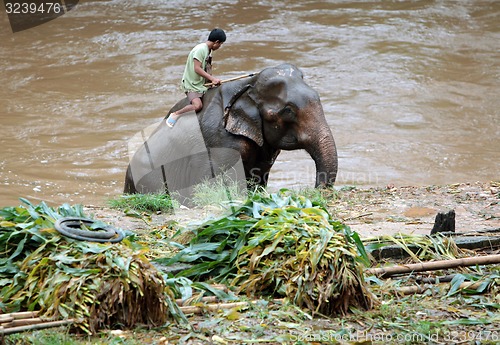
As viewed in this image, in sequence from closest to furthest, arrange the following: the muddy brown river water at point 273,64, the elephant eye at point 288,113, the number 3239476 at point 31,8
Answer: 1. the elephant eye at point 288,113
2. the muddy brown river water at point 273,64
3. the number 3239476 at point 31,8

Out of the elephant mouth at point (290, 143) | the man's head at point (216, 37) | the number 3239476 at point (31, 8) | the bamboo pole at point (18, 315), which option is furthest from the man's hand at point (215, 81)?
the number 3239476 at point (31, 8)

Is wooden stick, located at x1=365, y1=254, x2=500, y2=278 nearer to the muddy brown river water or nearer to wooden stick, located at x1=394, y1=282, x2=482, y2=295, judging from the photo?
wooden stick, located at x1=394, y1=282, x2=482, y2=295

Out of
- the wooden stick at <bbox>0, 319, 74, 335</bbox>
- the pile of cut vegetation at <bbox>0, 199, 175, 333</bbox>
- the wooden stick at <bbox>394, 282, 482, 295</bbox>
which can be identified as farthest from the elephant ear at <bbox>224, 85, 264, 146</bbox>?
the wooden stick at <bbox>0, 319, 74, 335</bbox>

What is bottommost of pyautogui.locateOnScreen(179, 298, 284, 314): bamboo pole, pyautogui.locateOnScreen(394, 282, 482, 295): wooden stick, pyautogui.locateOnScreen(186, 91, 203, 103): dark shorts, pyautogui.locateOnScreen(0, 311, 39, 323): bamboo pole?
pyautogui.locateOnScreen(186, 91, 203, 103): dark shorts

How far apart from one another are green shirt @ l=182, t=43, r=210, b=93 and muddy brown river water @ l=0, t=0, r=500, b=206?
270 cm

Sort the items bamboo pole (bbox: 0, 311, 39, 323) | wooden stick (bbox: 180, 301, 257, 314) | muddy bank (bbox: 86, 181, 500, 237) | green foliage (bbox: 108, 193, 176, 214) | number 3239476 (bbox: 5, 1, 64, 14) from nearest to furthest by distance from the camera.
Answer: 1. bamboo pole (bbox: 0, 311, 39, 323)
2. wooden stick (bbox: 180, 301, 257, 314)
3. muddy bank (bbox: 86, 181, 500, 237)
4. green foliage (bbox: 108, 193, 176, 214)
5. number 3239476 (bbox: 5, 1, 64, 14)

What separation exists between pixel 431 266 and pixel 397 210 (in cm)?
286

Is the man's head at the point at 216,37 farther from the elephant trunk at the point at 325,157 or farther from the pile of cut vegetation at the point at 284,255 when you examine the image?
the pile of cut vegetation at the point at 284,255

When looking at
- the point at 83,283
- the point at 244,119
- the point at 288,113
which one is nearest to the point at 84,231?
the point at 83,283

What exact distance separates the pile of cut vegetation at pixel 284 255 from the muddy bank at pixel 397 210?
2.85ft

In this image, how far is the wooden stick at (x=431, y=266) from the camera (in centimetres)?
610

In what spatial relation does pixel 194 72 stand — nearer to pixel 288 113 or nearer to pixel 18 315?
pixel 288 113

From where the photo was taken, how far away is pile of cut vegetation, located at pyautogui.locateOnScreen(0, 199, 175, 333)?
5.08 meters

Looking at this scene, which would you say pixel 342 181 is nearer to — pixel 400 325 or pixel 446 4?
pixel 400 325
